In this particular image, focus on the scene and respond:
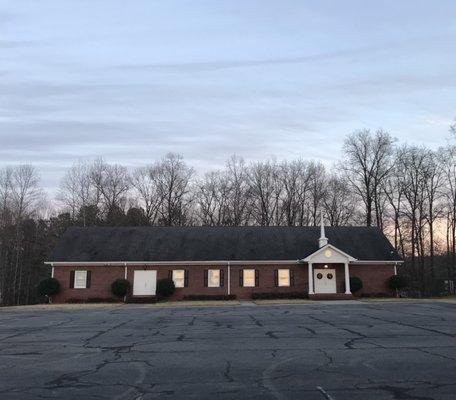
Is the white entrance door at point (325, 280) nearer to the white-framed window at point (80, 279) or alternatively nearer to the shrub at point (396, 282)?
the shrub at point (396, 282)

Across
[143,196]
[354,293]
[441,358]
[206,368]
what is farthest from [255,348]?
[143,196]

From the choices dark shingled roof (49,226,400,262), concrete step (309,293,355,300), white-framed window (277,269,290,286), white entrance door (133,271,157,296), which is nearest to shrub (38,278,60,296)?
dark shingled roof (49,226,400,262)

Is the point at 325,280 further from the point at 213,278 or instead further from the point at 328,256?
the point at 213,278

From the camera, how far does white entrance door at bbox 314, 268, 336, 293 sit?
41125 millimetres

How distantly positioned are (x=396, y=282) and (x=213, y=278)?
15.0 metres

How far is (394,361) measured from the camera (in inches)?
376

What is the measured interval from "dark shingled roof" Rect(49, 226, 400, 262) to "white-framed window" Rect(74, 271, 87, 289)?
113cm

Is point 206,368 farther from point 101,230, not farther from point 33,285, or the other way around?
point 33,285

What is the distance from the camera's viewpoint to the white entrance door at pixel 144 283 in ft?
133

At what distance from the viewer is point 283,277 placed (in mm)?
41312

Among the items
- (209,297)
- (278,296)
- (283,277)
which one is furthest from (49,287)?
(283,277)

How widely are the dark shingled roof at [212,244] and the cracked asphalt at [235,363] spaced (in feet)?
83.2

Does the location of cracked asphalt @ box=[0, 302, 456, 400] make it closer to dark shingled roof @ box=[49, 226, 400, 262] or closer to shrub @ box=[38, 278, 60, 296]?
shrub @ box=[38, 278, 60, 296]

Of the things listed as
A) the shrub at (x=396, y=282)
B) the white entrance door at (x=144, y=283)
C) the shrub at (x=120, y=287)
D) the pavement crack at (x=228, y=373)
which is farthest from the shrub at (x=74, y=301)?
the pavement crack at (x=228, y=373)
